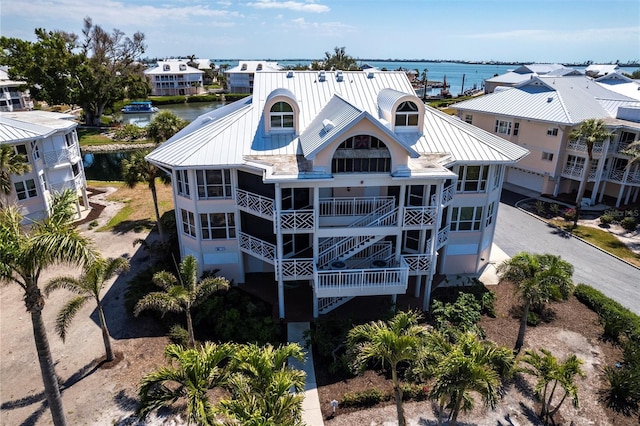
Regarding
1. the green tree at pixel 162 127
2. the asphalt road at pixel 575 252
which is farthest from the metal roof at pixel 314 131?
the asphalt road at pixel 575 252

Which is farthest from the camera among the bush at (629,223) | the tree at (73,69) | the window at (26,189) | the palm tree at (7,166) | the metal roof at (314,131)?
the tree at (73,69)

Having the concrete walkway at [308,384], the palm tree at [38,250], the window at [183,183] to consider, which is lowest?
the concrete walkway at [308,384]

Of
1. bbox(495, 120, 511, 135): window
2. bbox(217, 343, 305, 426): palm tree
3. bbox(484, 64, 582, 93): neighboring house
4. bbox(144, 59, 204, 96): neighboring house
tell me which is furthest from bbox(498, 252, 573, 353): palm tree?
bbox(144, 59, 204, 96): neighboring house

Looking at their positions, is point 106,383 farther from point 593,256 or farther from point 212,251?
point 593,256

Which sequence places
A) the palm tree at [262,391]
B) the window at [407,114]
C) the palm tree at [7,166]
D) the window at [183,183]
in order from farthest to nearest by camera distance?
the palm tree at [7,166], the window at [407,114], the window at [183,183], the palm tree at [262,391]

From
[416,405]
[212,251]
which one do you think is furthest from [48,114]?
[416,405]

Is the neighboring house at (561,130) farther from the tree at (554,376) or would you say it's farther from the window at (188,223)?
the window at (188,223)
